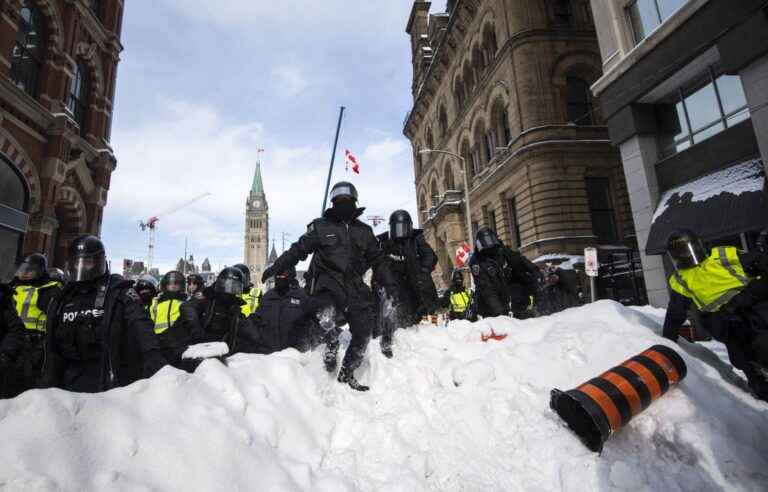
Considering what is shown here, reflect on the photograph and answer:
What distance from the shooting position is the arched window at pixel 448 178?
3003cm

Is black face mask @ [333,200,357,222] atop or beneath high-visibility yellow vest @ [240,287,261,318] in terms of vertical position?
atop

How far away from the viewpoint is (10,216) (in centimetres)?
1199

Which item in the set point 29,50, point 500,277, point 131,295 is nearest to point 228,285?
point 131,295

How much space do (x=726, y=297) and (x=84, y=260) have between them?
5.94 meters

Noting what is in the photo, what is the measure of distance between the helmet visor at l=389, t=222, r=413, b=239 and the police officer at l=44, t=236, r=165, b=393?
12.8 ft

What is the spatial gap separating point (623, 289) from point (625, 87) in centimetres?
756

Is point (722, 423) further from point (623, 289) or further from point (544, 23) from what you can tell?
point (544, 23)

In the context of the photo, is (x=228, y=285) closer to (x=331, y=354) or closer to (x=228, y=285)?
(x=228, y=285)

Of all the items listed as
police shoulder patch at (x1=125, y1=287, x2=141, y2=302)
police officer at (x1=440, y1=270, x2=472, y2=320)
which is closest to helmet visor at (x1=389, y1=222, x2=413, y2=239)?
police shoulder patch at (x1=125, y1=287, x2=141, y2=302)

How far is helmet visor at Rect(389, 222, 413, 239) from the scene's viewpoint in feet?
21.0

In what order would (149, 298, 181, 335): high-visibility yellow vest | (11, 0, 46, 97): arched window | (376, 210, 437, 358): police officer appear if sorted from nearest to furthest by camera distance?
(149, 298, 181, 335): high-visibility yellow vest < (376, 210, 437, 358): police officer < (11, 0, 46, 97): arched window

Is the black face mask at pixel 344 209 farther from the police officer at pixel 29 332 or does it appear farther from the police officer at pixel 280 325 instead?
the police officer at pixel 29 332

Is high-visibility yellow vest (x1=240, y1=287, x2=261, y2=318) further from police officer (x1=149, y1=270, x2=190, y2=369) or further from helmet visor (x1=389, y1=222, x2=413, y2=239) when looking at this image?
helmet visor (x1=389, y1=222, x2=413, y2=239)

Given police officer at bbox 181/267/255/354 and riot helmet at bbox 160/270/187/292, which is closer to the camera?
police officer at bbox 181/267/255/354
